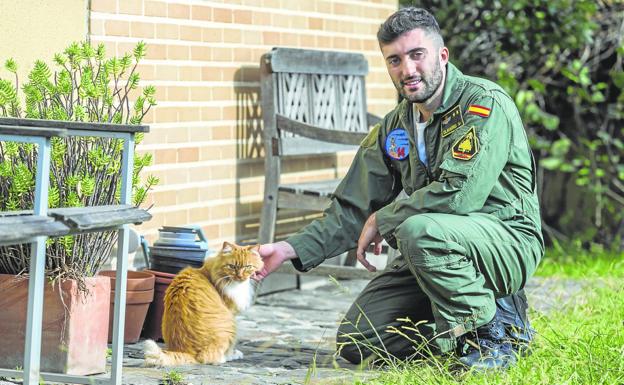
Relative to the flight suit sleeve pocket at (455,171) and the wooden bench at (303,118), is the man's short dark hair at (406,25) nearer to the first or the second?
the flight suit sleeve pocket at (455,171)

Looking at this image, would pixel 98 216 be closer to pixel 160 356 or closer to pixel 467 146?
pixel 160 356

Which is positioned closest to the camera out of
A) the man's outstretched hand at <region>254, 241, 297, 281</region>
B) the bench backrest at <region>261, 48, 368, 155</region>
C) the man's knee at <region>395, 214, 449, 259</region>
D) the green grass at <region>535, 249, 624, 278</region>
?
the man's knee at <region>395, 214, 449, 259</region>

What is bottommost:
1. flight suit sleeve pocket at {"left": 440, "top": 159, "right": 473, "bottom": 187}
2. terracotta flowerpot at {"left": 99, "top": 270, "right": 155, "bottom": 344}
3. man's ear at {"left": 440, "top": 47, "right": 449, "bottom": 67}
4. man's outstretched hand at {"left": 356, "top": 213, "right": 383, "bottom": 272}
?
terracotta flowerpot at {"left": 99, "top": 270, "right": 155, "bottom": 344}

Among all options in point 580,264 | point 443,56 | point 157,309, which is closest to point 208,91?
point 157,309

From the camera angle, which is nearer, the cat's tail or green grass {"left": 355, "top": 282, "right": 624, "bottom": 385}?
green grass {"left": 355, "top": 282, "right": 624, "bottom": 385}

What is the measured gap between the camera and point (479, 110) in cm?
461

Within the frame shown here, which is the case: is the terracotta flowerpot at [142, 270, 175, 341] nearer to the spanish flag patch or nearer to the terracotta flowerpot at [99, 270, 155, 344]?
the terracotta flowerpot at [99, 270, 155, 344]

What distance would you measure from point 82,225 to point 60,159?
104cm

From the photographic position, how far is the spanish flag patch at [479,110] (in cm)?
460

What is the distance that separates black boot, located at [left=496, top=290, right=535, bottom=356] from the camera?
4.81m

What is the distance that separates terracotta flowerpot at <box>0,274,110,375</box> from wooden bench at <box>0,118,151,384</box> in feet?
0.89

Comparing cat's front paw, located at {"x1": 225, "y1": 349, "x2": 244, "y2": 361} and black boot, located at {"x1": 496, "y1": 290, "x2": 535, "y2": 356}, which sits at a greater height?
black boot, located at {"x1": 496, "y1": 290, "x2": 535, "y2": 356}

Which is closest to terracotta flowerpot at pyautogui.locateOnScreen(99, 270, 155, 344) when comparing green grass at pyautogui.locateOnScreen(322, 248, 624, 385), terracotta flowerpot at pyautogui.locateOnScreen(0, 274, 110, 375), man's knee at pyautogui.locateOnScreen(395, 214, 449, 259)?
terracotta flowerpot at pyautogui.locateOnScreen(0, 274, 110, 375)

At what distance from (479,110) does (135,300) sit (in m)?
1.88
